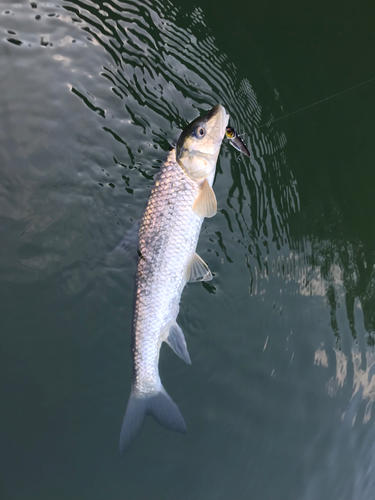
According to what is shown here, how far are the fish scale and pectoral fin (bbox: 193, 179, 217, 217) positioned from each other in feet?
0.11

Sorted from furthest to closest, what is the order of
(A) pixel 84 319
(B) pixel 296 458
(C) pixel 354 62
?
(C) pixel 354 62 < (B) pixel 296 458 < (A) pixel 84 319

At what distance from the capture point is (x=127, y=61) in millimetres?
3266

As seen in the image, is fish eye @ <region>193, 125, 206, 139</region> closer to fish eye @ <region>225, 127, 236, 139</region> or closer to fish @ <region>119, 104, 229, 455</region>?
fish @ <region>119, 104, 229, 455</region>

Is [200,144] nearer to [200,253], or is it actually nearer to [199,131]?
[199,131]

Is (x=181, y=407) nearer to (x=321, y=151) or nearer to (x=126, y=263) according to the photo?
(x=126, y=263)

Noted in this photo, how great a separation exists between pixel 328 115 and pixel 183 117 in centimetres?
170

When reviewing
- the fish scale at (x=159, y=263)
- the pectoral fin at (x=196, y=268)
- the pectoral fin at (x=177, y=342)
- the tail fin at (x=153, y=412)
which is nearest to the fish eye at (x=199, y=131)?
the fish scale at (x=159, y=263)

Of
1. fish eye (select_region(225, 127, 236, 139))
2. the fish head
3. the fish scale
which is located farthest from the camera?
fish eye (select_region(225, 127, 236, 139))

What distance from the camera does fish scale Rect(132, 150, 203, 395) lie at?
2430 millimetres

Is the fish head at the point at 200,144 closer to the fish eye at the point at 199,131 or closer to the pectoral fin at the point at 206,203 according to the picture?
the fish eye at the point at 199,131

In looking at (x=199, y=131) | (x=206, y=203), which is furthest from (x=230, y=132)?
(x=206, y=203)

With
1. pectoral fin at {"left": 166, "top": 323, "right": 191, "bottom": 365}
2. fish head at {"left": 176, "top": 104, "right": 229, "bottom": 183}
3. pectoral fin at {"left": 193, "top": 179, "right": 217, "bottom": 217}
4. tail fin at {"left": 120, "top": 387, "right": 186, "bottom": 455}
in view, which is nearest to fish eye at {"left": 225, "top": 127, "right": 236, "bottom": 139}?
fish head at {"left": 176, "top": 104, "right": 229, "bottom": 183}

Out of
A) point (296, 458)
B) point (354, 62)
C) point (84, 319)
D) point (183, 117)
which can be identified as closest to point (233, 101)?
point (183, 117)

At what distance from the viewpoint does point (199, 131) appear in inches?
101
